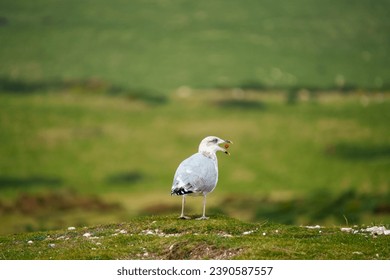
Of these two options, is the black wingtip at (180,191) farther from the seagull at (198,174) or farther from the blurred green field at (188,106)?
the blurred green field at (188,106)

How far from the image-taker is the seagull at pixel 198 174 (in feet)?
61.3

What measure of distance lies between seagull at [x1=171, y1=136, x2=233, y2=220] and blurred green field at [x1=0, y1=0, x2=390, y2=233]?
45.4 feet

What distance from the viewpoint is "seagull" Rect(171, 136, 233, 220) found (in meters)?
18.7

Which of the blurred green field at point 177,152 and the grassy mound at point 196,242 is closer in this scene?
the grassy mound at point 196,242

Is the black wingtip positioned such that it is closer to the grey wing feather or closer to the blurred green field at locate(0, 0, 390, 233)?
the grey wing feather

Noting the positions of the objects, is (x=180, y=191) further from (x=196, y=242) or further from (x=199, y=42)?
(x=199, y=42)

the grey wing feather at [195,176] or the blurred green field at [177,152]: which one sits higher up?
the blurred green field at [177,152]

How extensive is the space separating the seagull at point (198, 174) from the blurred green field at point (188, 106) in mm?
13832

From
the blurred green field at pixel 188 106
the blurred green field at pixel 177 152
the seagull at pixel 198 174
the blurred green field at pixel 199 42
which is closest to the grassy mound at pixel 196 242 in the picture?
the seagull at pixel 198 174

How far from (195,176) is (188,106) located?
2989 cm

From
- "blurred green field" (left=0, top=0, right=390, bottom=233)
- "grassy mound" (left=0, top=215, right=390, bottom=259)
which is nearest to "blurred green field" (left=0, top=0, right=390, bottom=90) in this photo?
"blurred green field" (left=0, top=0, right=390, bottom=233)

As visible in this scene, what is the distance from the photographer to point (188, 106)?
48688 mm
